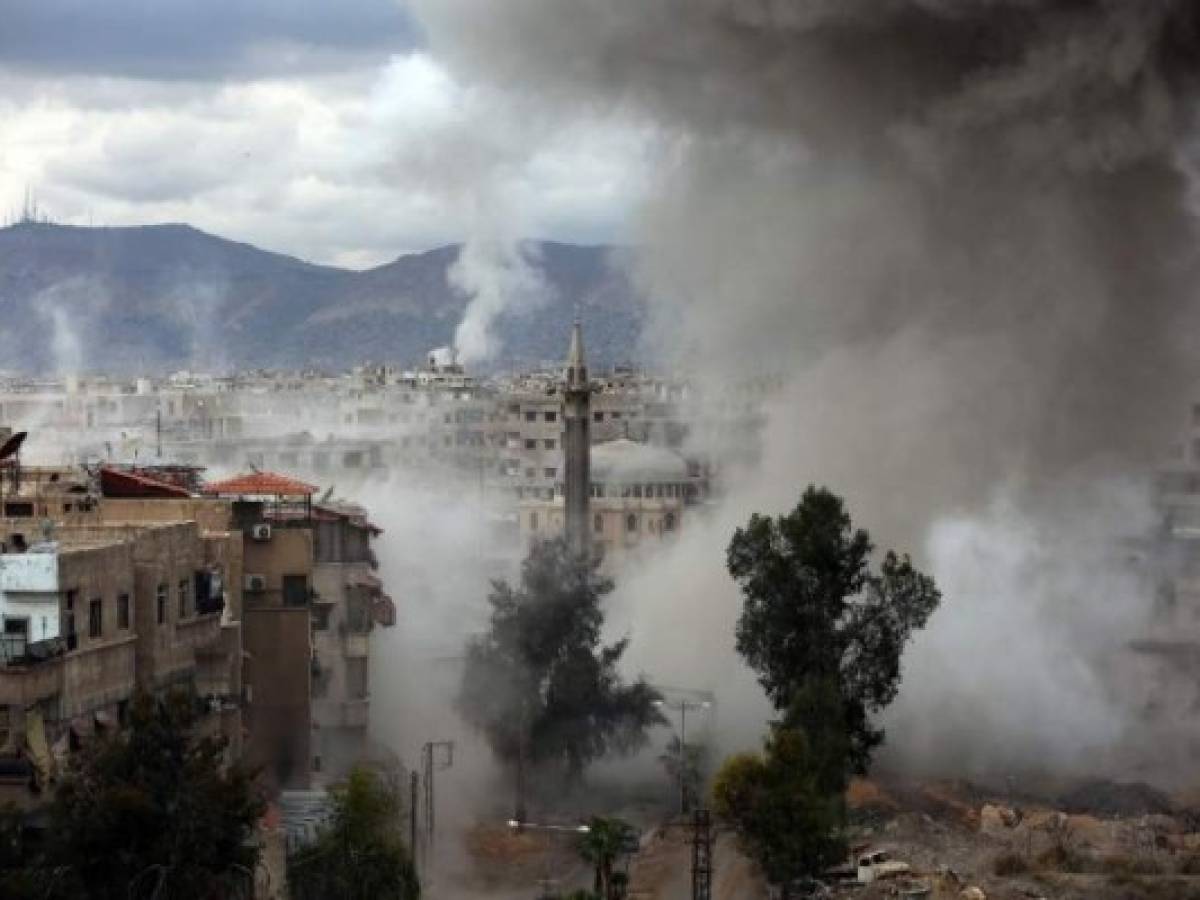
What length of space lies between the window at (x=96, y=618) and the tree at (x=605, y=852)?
6197 mm

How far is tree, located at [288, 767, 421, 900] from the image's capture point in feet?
92.0

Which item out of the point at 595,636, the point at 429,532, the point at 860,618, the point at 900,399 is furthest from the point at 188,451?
the point at 860,618

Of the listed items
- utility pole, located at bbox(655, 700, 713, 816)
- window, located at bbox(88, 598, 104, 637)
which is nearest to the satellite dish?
window, located at bbox(88, 598, 104, 637)

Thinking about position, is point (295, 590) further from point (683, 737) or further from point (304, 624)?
point (683, 737)

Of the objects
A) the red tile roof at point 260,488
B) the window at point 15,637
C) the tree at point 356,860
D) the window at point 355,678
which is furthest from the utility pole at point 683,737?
the window at point 15,637

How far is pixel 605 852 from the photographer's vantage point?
31516 millimetres

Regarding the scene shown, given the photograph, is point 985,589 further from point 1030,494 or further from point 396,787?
point 396,787

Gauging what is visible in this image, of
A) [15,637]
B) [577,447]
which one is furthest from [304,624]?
[577,447]

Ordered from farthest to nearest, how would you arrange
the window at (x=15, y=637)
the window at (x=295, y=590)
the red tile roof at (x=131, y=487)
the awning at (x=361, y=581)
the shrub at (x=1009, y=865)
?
1. the awning at (x=361, y=581)
2. the red tile roof at (x=131, y=487)
3. the window at (x=295, y=590)
4. the shrub at (x=1009, y=865)
5. the window at (x=15, y=637)

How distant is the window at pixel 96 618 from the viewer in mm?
27109

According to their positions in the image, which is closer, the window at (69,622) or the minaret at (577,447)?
the window at (69,622)

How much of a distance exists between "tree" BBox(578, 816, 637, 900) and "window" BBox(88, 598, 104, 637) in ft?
20.3

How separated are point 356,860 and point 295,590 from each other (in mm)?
6897

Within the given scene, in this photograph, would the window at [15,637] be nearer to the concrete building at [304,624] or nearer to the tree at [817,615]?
the concrete building at [304,624]
